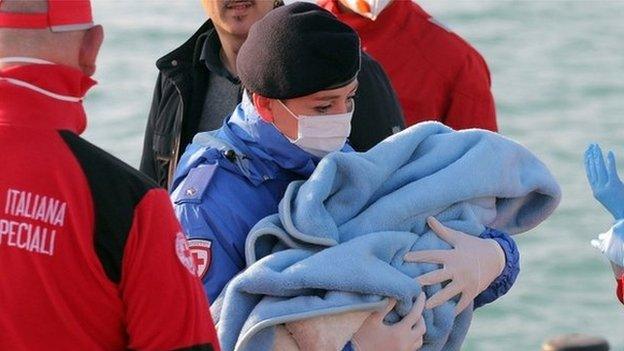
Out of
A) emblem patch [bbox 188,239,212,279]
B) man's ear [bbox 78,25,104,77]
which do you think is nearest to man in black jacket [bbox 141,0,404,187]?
emblem patch [bbox 188,239,212,279]

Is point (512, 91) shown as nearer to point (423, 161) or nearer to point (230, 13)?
point (230, 13)

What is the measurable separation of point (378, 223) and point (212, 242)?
313mm

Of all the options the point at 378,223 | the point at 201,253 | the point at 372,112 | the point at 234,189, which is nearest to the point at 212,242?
the point at 201,253

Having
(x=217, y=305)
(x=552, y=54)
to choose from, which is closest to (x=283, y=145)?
(x=217, y=305)

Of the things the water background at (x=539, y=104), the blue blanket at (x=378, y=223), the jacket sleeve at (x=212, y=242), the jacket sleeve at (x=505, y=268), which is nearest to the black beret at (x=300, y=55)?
the blue blanket at (x=378, y=223)

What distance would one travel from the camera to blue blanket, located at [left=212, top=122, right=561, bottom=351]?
327 centimetres

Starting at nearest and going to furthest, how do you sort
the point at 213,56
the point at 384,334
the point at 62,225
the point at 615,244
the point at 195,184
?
the point at 62,225 < the point at 384,334 < the point at 195,184 < the point at 615,244 < the point at 213,56

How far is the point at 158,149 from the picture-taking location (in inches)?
167

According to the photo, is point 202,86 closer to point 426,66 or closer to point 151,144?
point 151,144

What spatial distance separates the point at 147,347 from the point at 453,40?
205cm

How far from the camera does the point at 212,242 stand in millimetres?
3369

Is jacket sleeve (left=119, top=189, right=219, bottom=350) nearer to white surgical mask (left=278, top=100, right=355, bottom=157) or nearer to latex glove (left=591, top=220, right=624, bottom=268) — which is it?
white surgical mask (left=278, top=100, right=355, bottom=157)

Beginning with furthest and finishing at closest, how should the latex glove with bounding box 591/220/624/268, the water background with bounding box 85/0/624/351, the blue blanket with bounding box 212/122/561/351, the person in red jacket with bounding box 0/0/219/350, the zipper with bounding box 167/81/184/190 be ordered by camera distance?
the water background with bounding box 85/0/624/351, the zipper with bounding box 167/81/184/190, the latex glove with bounding box 591/220/624/268, the blue blanket with bounding box 212/122/561/351, the person in red jacket with bounding box 0/0/219/350

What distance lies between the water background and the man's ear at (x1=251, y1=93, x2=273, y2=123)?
469cm
